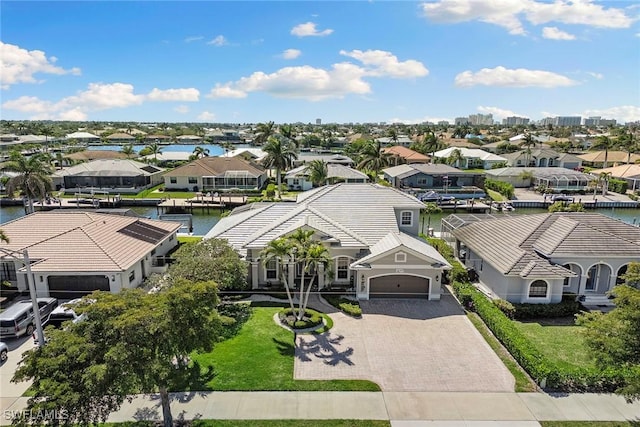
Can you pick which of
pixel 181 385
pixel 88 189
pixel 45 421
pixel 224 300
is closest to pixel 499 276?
pixel 224 300

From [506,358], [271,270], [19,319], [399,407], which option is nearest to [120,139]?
[271,270]

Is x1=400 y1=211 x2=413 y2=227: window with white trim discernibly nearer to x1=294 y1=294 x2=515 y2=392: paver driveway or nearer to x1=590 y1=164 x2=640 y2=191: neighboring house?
x1=294 y1=294 x2=515 y2=392: paver driveway

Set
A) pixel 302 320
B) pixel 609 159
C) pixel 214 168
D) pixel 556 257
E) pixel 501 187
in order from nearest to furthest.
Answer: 1. pixel 302 320
2. pixel 556 257
3. pixel 501 187
4. pixel 214 168
5. pixel 609 159

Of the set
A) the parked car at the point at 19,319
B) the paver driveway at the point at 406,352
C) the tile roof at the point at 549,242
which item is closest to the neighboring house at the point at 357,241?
the paver driveway at the point at 406,352

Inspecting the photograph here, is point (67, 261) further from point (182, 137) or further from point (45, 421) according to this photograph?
point (182, 137)

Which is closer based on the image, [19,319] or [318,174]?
[19,319]

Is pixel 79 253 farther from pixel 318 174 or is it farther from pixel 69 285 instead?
pixel 318 174

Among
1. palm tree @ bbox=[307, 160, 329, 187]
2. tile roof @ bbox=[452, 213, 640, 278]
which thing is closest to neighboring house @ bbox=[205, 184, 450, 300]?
tile roof @ bbox=[452, 213, 640, 278]
